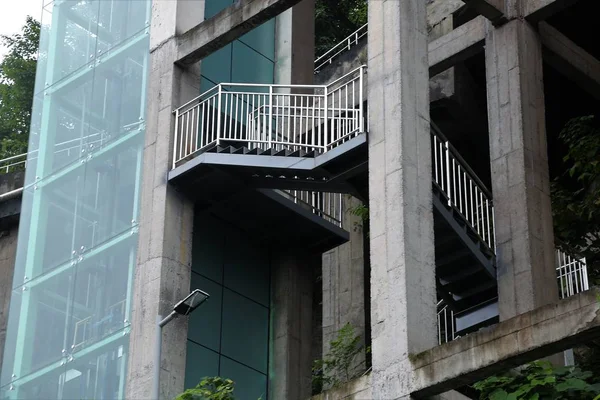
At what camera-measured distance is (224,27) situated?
80.1ft

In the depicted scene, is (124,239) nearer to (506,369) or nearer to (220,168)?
(220,168)

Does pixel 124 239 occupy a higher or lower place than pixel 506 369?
higher

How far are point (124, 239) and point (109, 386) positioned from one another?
2536 mm

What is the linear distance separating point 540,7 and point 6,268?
14.7m

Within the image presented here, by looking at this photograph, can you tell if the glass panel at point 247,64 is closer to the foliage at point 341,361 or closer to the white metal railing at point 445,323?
the foliage at point 341,361

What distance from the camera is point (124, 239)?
2414 centimetres

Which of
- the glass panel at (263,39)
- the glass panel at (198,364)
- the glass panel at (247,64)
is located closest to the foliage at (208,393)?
the glass panel at (198,364)

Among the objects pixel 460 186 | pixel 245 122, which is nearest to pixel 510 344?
pixel 460 186

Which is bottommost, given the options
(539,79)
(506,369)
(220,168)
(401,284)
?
(506,369)

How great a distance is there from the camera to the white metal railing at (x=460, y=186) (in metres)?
23.9

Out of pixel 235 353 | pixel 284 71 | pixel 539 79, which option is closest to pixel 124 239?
pixel 235 353

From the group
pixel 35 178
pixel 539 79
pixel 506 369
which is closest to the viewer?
pixel 506 369

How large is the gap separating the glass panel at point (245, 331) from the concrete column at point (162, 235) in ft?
6.55

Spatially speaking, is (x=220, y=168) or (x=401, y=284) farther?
(x=220, y=168)
